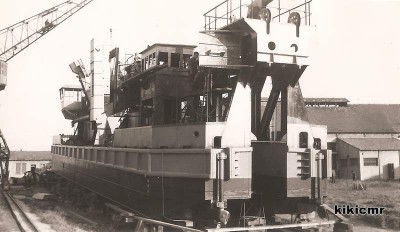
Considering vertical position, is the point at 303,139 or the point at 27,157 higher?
the point at 303,139

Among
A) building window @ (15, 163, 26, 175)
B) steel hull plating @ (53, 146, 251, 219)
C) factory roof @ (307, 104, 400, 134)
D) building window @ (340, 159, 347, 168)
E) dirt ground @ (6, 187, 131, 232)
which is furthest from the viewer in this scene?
building window @ (15, 163, 26, 175)

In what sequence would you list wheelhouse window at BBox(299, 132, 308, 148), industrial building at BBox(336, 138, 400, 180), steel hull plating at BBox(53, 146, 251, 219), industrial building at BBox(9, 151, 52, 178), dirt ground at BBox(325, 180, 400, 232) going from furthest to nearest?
industrial building at BBox(9, 151, 52, 178), industrial building at BBox(336, 138, 400, 180), dirt ground at BBox(325, 180, 400, 232), wheelhouse window at BBox(299, 132, 308, 148), steel hull plating at BBox(53, 146, 251, 219)

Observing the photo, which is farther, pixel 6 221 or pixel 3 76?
pixel 3 76

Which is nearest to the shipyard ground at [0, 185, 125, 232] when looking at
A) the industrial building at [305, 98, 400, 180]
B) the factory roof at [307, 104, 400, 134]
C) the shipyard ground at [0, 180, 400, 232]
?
the shipyard ground at [0, 180, 400, 232]

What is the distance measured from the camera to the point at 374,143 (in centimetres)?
3161

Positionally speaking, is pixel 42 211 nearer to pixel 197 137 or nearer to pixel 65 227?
pixel 65 227

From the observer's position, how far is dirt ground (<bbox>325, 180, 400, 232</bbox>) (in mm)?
13516

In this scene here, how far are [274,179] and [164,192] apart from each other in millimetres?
2702

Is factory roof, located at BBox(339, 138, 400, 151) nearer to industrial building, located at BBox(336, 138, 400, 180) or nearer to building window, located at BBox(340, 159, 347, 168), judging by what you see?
industrial building, located at BBox(336, 138, 400, 180)

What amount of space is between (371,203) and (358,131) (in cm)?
1744

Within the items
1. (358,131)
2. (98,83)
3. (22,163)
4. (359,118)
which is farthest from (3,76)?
(359,118)

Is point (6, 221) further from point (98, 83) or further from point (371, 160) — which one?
point (371, 160)

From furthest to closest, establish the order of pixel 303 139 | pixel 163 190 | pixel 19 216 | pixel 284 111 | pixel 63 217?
pixel 19 216 < pixel 63 217 < pixel 284 111 < pixel 303 139 < pixel 163 190

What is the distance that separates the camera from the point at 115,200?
12.5 metres
